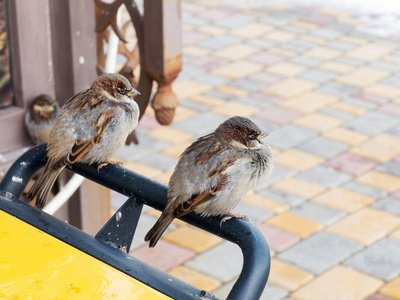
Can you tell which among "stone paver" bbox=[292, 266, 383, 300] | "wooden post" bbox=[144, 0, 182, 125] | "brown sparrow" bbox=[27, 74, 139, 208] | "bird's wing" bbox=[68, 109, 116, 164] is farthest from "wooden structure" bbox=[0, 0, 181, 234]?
"stone paver" bbox=[292, 266, 383, 300]

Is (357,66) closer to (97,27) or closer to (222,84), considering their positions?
(222,84)

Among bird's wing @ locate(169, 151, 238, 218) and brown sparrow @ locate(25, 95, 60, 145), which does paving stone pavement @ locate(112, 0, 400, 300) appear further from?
bird's wing @ locate(169, 151, 238, 218)

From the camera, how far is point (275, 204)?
193 inches

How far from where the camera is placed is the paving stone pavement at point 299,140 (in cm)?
425

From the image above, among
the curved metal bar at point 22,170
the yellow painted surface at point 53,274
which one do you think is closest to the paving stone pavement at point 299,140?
the curved metal bar at point 22,170

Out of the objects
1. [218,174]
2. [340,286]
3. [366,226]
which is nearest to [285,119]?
[366,226]

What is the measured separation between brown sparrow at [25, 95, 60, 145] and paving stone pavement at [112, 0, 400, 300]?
115 cm

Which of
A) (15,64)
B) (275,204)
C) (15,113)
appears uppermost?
(15,64)

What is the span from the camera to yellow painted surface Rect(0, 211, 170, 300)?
1520mm

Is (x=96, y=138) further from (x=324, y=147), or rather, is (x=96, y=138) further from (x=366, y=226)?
(x=324, y=147)

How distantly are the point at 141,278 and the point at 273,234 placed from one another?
3042 millimetres

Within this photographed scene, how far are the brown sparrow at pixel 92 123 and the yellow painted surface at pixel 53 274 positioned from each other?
64 cm

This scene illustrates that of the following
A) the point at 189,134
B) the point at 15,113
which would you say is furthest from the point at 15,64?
the point at 189,134

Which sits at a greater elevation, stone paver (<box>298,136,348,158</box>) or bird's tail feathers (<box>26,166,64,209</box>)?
bird's tail feathers (<box>26,166,64,209</box>)
